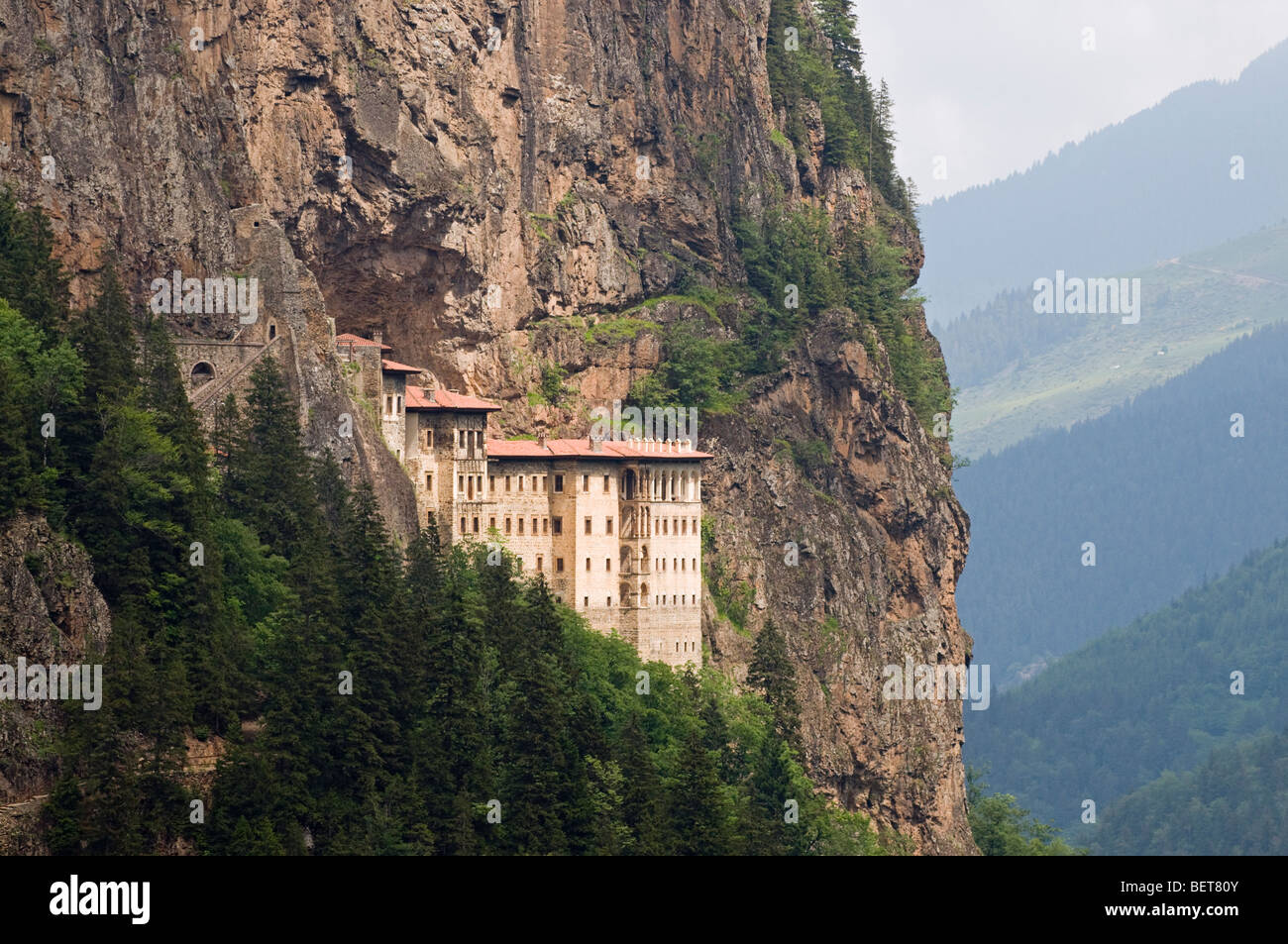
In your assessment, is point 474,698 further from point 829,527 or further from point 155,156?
point 829,527

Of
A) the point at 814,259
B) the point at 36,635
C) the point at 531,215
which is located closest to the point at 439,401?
the point at 531,215

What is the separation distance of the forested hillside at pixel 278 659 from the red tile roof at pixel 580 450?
5429 mm

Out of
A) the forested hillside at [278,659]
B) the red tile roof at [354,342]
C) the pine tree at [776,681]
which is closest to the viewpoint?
the forested hillside at [278,659]

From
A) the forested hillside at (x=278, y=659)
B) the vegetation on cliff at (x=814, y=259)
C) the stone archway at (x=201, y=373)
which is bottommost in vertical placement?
the forested hillside at (x=278, y=659)

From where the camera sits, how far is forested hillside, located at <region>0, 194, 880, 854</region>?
255ft

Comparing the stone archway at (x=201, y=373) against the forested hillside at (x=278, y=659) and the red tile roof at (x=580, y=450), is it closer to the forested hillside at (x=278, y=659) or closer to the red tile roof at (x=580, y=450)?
the forested hillside at (x=278, y=659)

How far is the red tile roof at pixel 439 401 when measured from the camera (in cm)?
10612

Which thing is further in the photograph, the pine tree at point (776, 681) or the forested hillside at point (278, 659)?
the pine tree at point (776, 681)

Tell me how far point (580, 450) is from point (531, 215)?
1886cm

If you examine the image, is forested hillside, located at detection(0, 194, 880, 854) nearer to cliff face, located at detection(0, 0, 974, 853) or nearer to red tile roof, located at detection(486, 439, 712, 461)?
cliff face, located at detection(0, 0, 974, 853)

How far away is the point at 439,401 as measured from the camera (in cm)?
10712

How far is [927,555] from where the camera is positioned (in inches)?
5664

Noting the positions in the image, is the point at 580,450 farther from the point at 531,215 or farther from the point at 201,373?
the point at 201,373

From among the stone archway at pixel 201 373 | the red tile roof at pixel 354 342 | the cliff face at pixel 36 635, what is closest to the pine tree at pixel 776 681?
the red tile roof at pixel 354 342
